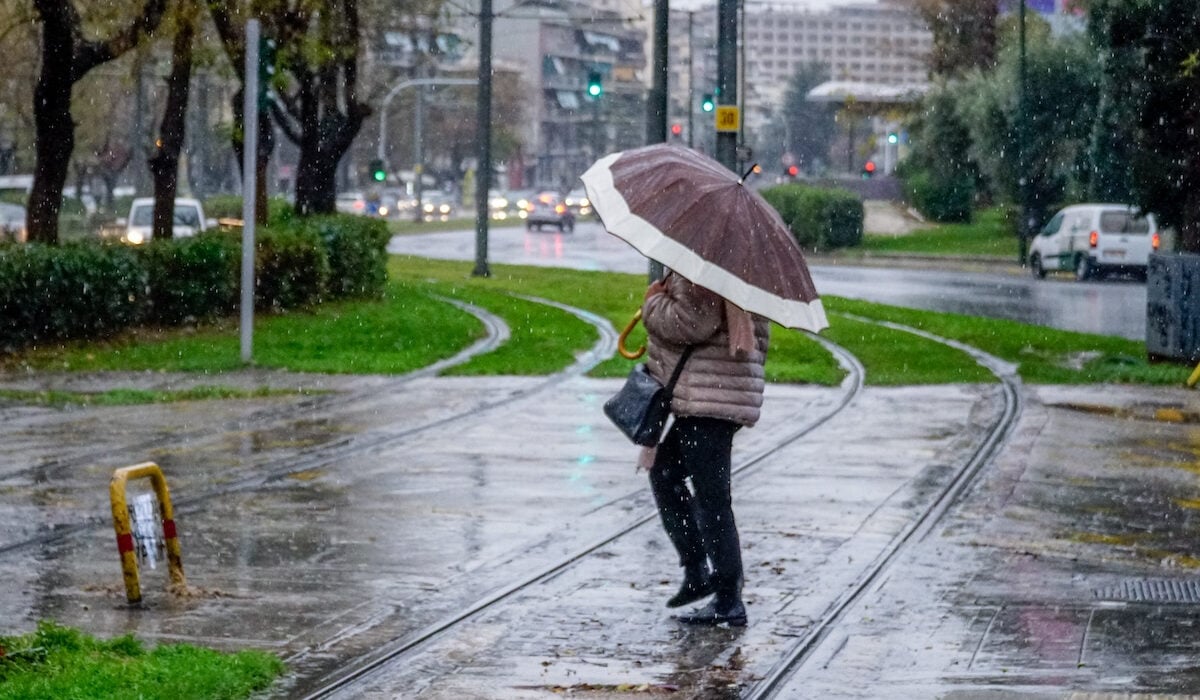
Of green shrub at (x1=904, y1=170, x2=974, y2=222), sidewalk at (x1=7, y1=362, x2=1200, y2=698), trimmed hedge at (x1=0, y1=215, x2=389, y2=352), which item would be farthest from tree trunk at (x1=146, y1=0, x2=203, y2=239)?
green shrub at (x1=904, y1=170, x2=974, y2=222)

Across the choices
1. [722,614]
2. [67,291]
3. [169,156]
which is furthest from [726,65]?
[722,614]

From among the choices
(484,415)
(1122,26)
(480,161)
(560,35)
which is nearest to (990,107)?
(480,161)

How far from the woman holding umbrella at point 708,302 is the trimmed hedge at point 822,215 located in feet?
167

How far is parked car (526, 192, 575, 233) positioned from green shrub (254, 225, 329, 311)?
4308cm

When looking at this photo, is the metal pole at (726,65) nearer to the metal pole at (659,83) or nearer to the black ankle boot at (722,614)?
the metal pole at (659,83)

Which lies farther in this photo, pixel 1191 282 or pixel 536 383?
pixel 1191 282

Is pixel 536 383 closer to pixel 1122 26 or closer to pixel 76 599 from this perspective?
pixel 1122 26

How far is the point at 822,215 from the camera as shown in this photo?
58.3 m

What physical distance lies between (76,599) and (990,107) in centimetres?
5004

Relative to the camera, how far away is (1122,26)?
22109mm

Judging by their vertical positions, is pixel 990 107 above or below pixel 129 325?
above

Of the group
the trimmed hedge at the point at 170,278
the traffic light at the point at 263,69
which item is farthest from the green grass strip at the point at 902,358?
the trimmed hedge at the point at 170,278

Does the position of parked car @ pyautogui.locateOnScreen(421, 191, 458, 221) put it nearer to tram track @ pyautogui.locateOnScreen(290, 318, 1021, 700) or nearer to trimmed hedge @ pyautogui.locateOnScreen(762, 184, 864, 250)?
trimmed hedge @ pyautogui.locateOnScreen(762, 184, 864, 250)

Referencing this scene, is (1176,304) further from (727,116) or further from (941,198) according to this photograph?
(941,198)
